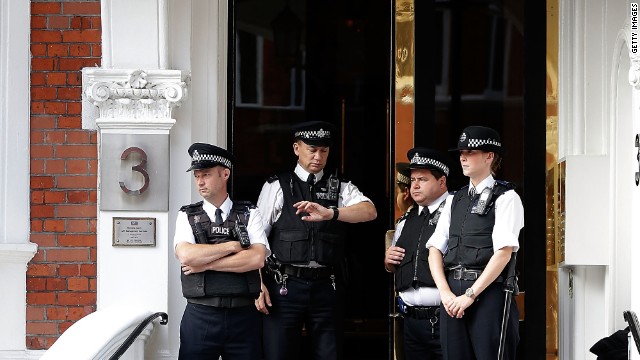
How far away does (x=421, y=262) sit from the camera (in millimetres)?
7805

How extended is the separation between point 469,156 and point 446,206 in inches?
14.6

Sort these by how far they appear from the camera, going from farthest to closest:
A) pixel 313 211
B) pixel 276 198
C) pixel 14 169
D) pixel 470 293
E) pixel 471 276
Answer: pixel 14 169, pixel 276 198, pixel 313 211, pixel 471 276, pixel 470 293

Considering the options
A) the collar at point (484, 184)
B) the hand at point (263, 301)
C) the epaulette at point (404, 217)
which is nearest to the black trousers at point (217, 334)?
the hand at point (263, 301)

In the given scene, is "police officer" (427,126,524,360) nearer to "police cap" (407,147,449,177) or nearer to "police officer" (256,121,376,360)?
"police cap" (407,147,449,177)

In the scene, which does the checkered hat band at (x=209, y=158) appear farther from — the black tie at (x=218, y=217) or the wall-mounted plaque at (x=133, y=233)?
the wall-mounted plaque at (x=133, y=233)

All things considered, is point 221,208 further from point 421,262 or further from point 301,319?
point 421,262

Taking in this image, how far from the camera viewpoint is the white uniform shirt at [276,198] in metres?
7.97

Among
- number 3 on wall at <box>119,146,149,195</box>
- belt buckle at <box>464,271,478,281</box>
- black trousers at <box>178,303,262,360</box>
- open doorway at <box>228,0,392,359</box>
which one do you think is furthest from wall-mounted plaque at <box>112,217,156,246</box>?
open doorway at <box>228,0,392,359</box>

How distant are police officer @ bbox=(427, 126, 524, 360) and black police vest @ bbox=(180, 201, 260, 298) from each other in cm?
107

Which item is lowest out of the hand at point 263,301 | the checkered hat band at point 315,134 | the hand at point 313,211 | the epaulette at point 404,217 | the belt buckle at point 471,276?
the hand at point 263,301

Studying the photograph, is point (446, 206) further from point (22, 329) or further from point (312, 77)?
point (312, 77)

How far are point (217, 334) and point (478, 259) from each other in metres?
1.54

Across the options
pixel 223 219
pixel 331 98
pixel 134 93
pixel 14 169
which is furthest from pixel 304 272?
pixel 331 98

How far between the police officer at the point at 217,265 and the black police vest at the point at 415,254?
93 centimetres
